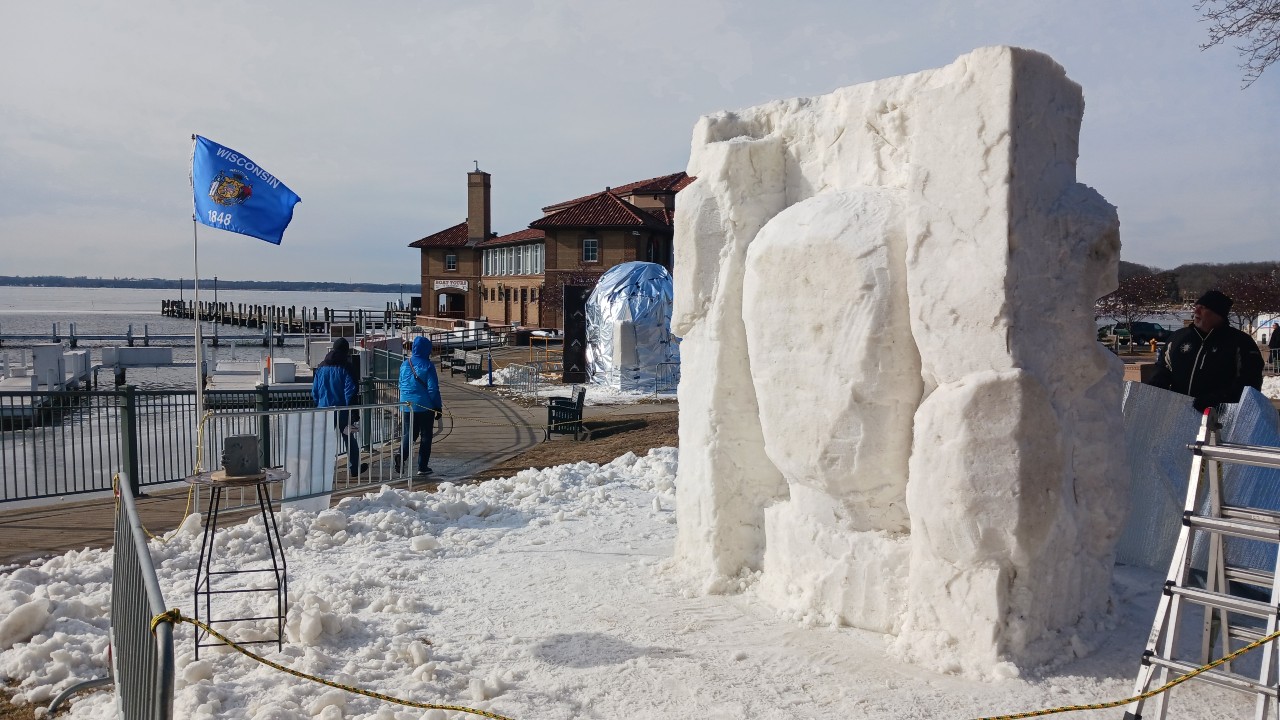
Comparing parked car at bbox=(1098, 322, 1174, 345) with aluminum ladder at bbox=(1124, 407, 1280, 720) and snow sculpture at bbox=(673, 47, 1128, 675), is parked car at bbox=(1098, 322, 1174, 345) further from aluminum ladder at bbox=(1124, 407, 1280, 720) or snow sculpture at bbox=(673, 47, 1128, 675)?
aluminum ladder at bbox=(1124, 407, 1280, 720)

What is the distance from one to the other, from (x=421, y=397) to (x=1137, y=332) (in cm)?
3846

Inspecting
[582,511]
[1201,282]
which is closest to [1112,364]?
[582,511]

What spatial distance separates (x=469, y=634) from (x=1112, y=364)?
14.2 feet

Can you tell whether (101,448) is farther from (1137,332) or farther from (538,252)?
(1137,332)

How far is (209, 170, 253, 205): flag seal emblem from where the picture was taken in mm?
9742

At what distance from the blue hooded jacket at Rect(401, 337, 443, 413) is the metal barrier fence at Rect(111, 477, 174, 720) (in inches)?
250

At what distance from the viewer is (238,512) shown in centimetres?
910

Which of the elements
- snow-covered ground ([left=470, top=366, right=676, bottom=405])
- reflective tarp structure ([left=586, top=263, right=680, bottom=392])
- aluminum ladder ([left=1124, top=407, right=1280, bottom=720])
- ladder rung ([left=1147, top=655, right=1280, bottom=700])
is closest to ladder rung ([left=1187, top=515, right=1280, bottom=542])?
aluminum ladder ([left=1124, top=407, right=1280, bottom=720])

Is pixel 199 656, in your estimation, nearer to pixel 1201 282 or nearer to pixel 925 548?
pixel 925 548

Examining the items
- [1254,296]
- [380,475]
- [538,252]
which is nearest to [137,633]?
[380,475]

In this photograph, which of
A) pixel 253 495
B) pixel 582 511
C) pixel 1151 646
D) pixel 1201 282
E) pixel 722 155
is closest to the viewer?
pixel 1151 646

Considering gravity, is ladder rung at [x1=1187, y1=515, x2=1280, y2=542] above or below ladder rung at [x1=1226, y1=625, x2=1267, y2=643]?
above

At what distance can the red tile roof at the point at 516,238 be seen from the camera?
49156mm

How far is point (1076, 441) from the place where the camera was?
16.2ft
